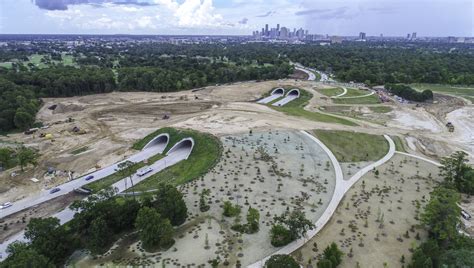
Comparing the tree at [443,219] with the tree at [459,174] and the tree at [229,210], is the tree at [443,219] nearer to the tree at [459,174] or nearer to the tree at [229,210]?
the tree at [459,174]

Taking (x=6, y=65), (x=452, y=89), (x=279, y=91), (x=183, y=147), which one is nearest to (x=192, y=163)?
(x=183, y=147)

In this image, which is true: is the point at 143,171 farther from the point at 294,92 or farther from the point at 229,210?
the point at 294,92

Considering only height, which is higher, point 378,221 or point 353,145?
point 353,145

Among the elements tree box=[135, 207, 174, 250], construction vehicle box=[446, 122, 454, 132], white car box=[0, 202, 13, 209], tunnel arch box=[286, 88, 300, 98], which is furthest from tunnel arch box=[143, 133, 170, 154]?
construction vehicle box=[446, 122, 454, 132]

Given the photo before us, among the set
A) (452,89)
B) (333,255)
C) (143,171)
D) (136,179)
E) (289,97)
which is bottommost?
(136,179)

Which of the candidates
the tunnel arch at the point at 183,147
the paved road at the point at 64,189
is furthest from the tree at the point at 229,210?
the paved road at the point at 64,189

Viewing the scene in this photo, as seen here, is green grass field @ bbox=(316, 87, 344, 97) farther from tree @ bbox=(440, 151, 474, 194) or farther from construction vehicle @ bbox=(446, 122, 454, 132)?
tree @ bbox=(440, 151, 474, 194)

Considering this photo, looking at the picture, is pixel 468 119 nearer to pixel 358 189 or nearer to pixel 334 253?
pixel 358 189
